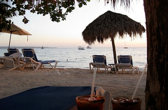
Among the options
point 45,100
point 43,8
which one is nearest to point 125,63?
point 43,8

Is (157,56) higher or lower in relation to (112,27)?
lower

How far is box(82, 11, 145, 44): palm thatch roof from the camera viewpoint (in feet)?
25.4

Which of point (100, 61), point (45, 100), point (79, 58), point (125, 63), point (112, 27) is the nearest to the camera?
point (45, 100)

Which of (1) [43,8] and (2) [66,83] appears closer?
(1) [43,8]

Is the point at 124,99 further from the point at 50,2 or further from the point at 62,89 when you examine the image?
the point at 50,2

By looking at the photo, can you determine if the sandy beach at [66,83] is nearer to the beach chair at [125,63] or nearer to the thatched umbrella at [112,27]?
the beach chair at [125,63]

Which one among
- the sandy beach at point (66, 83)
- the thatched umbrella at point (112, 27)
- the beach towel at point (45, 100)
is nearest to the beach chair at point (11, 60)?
the sandy beach at point (66, 83)

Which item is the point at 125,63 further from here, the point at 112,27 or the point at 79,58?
the point at 79,58

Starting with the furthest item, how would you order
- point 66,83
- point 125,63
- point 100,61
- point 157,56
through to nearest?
point 100,61 → point 125,63 → point 66,83 → point 157,56

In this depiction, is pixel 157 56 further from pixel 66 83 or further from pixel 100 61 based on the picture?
pixel 100 61

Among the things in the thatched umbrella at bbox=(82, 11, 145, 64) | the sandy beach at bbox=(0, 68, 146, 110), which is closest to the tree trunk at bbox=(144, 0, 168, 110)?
the sandy beach at bbox=(0, 68, 146, 110)

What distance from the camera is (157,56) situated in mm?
919

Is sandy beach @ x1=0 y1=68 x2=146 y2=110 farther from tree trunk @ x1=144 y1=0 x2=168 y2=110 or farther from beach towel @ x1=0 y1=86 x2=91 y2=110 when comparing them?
tree trunk @ x1=144 y1=0 x2=168 y2=110

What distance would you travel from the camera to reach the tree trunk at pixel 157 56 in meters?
0.89
